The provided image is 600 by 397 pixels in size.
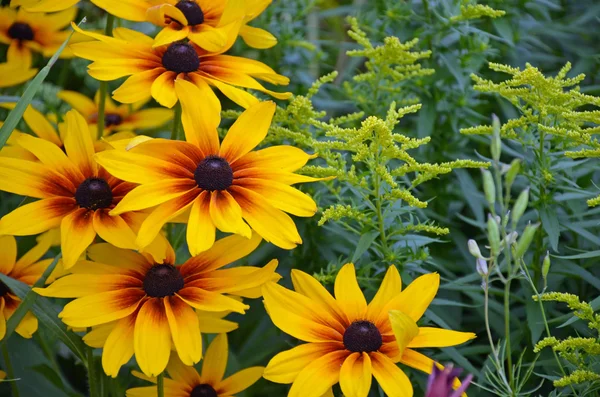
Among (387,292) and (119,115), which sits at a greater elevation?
(387,292)

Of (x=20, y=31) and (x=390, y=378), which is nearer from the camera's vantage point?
(x=390, y=378)

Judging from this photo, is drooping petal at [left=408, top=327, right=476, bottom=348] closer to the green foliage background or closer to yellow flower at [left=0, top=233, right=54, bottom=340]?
the green foliage background

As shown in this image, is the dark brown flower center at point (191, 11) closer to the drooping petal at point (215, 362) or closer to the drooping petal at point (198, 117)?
the drooping petal at point (198, 117)

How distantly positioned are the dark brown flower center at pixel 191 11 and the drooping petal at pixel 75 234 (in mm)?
286

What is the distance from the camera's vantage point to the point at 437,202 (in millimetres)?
1405

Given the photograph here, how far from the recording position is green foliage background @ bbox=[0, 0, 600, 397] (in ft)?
3.64

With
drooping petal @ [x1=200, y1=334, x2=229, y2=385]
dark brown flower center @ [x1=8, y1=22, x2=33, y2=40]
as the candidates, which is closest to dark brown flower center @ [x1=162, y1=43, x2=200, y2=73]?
drooping petal @ [x1=200, y1=334, x2=229, y2=385]

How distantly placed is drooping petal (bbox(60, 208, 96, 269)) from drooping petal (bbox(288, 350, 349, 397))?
27 cm

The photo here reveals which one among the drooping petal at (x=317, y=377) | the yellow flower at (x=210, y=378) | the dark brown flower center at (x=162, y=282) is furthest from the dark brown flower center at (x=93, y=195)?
the drooping petal at (x=317, y=377)

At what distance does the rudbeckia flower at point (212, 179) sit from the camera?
89 centimetres

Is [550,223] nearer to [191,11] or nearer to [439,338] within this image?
[439,338]

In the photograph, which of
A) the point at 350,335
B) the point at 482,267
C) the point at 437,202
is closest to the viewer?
the point at 482,267

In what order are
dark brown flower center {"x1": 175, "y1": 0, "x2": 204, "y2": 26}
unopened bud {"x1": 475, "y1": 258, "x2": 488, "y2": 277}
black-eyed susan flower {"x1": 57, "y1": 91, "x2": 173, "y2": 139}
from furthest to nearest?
black-eyed susan flower {"x1": 57, "y1": 91, "x2": 173, "y2": 139} → dark brown flower center {"x1": 175, "y1": 0, "x2": 204, "y2": 26} → unopened bud {"x1": 475, "y1": 258, "x2": 488, "y2": 277}

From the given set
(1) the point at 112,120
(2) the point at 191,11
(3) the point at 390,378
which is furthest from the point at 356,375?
(1) the point at 112,120
